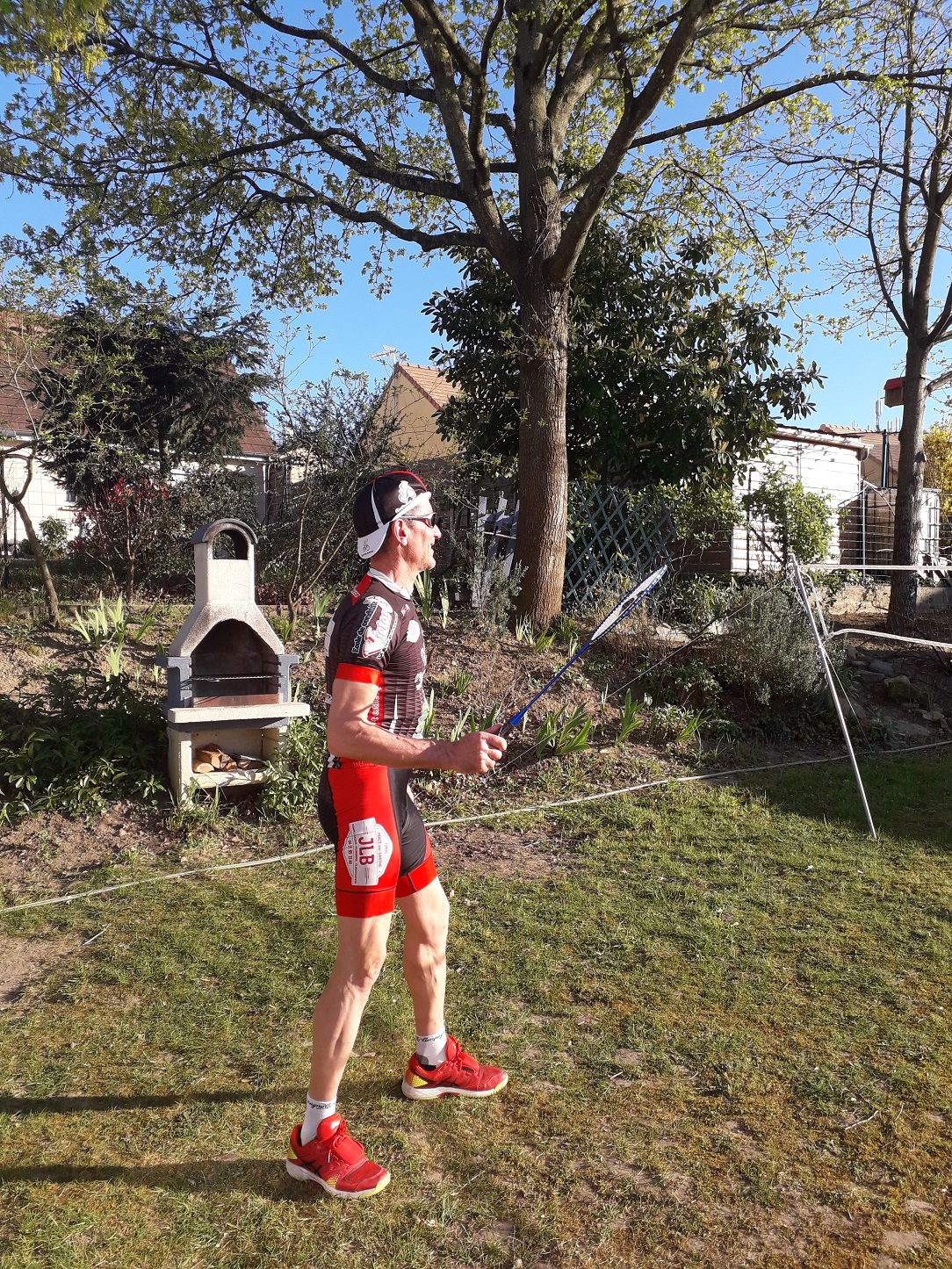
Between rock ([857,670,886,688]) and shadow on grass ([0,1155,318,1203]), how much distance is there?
294 inches

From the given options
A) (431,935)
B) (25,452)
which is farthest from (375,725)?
(25,452)

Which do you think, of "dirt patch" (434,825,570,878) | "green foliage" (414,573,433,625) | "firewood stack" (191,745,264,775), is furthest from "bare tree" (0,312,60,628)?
"dirt patch" (434,825,570,878)

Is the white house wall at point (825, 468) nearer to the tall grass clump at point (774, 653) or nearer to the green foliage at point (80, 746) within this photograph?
the tall grass clump at point (774, 653)

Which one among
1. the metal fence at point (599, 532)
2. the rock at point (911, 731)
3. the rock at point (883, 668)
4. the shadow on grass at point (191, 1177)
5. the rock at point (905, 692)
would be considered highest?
the metal fence at point (599, 532)

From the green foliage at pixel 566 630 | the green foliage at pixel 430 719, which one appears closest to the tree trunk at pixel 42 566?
the green foliage at pixel 430 719

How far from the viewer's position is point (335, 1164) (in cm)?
235

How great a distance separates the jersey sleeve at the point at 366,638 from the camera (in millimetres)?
2318

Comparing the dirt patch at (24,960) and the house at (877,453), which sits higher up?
the house at (877,453)

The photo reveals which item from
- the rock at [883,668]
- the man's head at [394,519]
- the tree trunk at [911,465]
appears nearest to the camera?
the man's head at [394,519]

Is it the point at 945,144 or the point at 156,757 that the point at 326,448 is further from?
the point at 945,144

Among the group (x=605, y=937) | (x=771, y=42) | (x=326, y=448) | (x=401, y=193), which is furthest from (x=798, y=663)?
(x=401, y=193)

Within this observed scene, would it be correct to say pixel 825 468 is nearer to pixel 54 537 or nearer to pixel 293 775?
pixel 54 537

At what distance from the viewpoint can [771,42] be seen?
9000 mm

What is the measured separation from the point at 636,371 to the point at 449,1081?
344 inches
